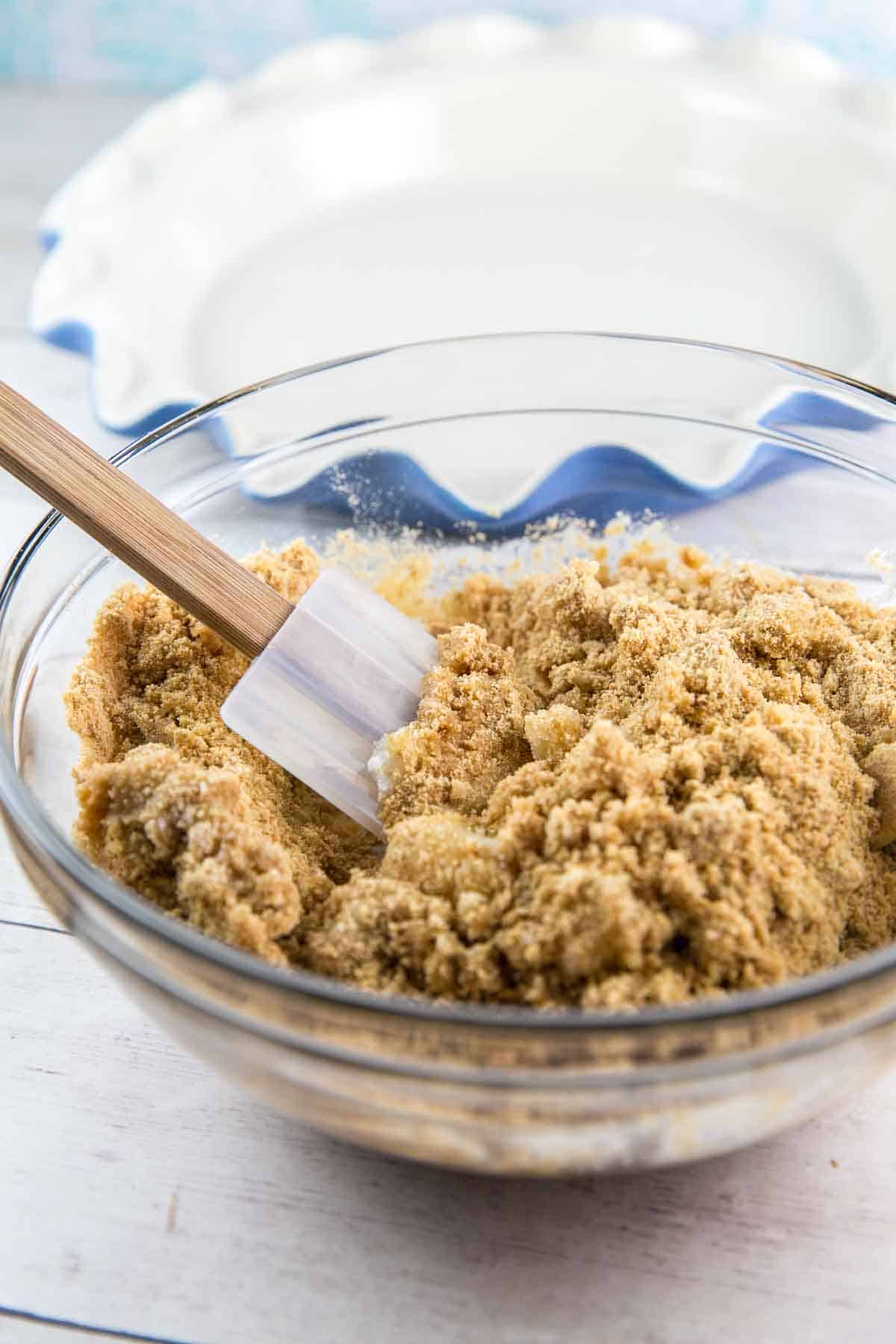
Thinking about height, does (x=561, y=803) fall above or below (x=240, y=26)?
below

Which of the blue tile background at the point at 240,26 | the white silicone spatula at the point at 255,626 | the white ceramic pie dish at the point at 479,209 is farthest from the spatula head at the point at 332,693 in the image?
the blue tile background at the point at 240,26

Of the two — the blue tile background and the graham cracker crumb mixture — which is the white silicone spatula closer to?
the graham cracker crumb mixture

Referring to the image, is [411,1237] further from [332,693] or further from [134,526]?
[134,526]

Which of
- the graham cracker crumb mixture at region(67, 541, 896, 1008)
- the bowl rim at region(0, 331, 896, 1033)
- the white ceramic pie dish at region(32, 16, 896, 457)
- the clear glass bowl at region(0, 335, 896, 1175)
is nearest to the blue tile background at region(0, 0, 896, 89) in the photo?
the white ceramic pie dish at region(32, 16, 896, 457)

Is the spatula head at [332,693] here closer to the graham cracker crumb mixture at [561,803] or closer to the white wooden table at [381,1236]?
the graham cracker crumb mixture at [561,803]

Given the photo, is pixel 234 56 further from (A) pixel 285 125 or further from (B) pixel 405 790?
(B) pixel 405 790

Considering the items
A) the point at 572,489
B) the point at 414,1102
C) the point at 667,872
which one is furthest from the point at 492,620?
the point at 414,1102

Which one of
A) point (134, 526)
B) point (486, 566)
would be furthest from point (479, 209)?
point (134, 526)
